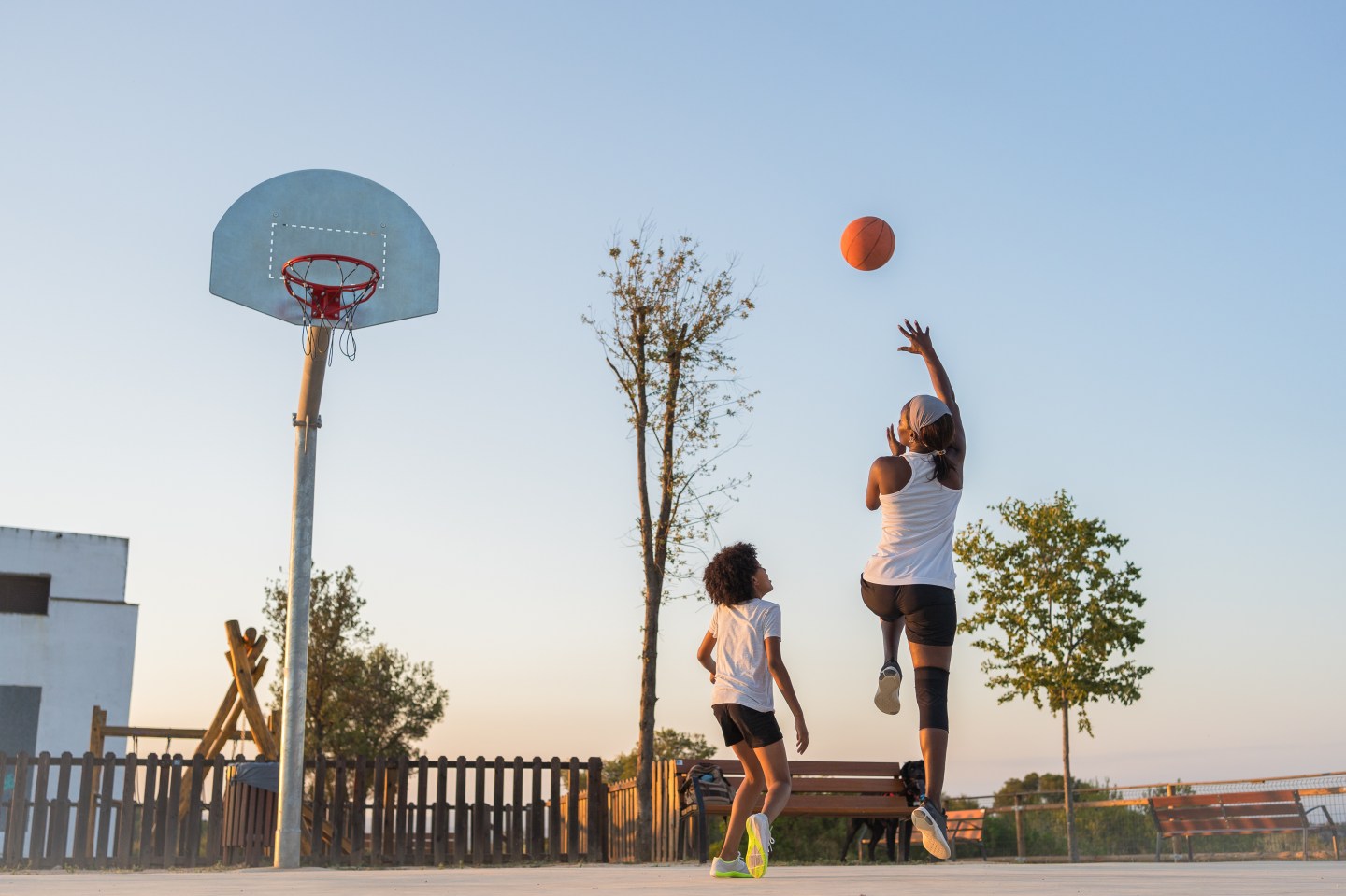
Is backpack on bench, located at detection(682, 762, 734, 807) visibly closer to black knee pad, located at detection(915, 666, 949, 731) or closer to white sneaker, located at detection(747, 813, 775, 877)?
white sneaker, located at detection(747, 813, 775, 877)

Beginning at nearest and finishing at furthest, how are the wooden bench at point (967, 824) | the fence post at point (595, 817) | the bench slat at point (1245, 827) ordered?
the fence post at point (595, 817), the bench slat at point (1245, 827), the wooden bench at point (967, 824)

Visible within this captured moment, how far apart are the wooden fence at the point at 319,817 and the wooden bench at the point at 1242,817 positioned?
844cm

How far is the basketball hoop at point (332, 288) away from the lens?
45.7 ft

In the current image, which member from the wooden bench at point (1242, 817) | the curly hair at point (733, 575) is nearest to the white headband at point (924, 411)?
the curly hair at point (733, 575)

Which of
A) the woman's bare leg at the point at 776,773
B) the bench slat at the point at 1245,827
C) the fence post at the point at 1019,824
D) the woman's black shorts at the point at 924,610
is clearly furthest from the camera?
the fence post at the point at 1019,824

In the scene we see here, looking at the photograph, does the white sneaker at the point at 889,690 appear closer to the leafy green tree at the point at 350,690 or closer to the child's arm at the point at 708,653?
the child's arm at the point at 708,653

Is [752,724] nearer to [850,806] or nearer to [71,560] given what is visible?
[850,806]

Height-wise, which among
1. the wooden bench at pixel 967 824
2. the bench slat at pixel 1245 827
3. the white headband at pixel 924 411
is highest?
the white headband at pixel 924 411

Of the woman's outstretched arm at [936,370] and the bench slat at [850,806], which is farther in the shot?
the bench slat at [850,806]

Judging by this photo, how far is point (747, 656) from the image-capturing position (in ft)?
23.2

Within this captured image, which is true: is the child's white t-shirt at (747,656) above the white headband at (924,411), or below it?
below

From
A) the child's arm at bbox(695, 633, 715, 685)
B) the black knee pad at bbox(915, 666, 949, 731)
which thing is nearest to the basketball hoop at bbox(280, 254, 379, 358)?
the child's arm at bbox(695, 633, 715, 685)

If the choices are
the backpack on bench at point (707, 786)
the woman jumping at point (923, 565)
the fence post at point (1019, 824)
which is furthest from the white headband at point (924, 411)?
the fence post at point (1019, 824)

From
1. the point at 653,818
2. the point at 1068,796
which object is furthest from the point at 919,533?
the point at 1068,796
